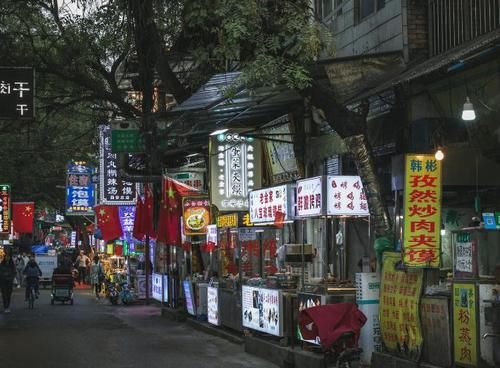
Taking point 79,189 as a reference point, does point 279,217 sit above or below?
below

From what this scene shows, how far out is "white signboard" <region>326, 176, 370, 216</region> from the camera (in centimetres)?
1106

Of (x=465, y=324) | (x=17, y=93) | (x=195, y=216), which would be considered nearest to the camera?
(x=465, y=324)

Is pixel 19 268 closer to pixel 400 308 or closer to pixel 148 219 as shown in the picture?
pixel 148 219

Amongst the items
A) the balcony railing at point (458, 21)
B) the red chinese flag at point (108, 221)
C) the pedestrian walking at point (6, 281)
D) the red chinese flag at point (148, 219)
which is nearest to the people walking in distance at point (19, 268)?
the red chinese flag at point (108, 221)

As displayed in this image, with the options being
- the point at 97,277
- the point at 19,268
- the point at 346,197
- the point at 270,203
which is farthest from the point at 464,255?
the point at 19,268

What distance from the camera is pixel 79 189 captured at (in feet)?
125

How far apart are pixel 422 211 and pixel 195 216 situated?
416 inches

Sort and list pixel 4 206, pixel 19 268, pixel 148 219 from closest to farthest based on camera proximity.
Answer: pixel 148 219 < pixel 4 206 < pixel 19 268

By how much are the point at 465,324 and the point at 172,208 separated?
12244 mm

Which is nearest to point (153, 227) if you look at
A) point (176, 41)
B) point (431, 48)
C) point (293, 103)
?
point (176, 41)

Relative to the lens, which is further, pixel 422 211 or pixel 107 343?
pixel 107 343

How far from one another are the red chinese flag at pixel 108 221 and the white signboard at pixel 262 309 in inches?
593


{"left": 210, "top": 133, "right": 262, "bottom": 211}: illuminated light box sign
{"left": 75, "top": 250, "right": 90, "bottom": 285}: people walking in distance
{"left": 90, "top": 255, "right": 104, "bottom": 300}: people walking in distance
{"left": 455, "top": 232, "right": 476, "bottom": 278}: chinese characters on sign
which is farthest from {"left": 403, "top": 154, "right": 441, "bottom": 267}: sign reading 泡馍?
{"left": 75, "top": 250, "right": 90, "bottom": 285}: people walking in distance

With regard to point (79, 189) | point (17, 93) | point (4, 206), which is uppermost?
point (17, 93)
